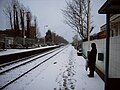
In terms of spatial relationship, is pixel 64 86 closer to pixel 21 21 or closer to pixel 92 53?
pixel 92 53

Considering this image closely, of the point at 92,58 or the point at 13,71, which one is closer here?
the point at 92,58

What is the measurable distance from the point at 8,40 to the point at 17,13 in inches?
592

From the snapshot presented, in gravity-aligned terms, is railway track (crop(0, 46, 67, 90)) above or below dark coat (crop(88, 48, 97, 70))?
below

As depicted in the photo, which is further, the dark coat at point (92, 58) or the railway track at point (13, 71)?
the dark coat at point (92, 58)

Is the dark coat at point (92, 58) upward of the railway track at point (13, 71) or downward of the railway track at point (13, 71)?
upward

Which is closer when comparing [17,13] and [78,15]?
[78,15]

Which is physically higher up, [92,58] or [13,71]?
[92,58]

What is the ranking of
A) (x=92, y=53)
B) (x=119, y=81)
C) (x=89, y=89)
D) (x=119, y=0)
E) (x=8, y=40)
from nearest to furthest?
1. (x=119, y=0)
2. (x=119, y=81)
3. (x=89, y=89)
4. (x=92, y=53)
5. (x=8, y=40)

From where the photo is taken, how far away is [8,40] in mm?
52500

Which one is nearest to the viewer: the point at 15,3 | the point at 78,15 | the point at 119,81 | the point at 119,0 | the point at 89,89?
the point at 119,0

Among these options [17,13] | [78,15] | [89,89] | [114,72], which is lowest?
[89,89]

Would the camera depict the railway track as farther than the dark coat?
No

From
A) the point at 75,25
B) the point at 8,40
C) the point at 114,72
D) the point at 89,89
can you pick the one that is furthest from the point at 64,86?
the point at 8,40

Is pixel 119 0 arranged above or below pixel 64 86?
above
